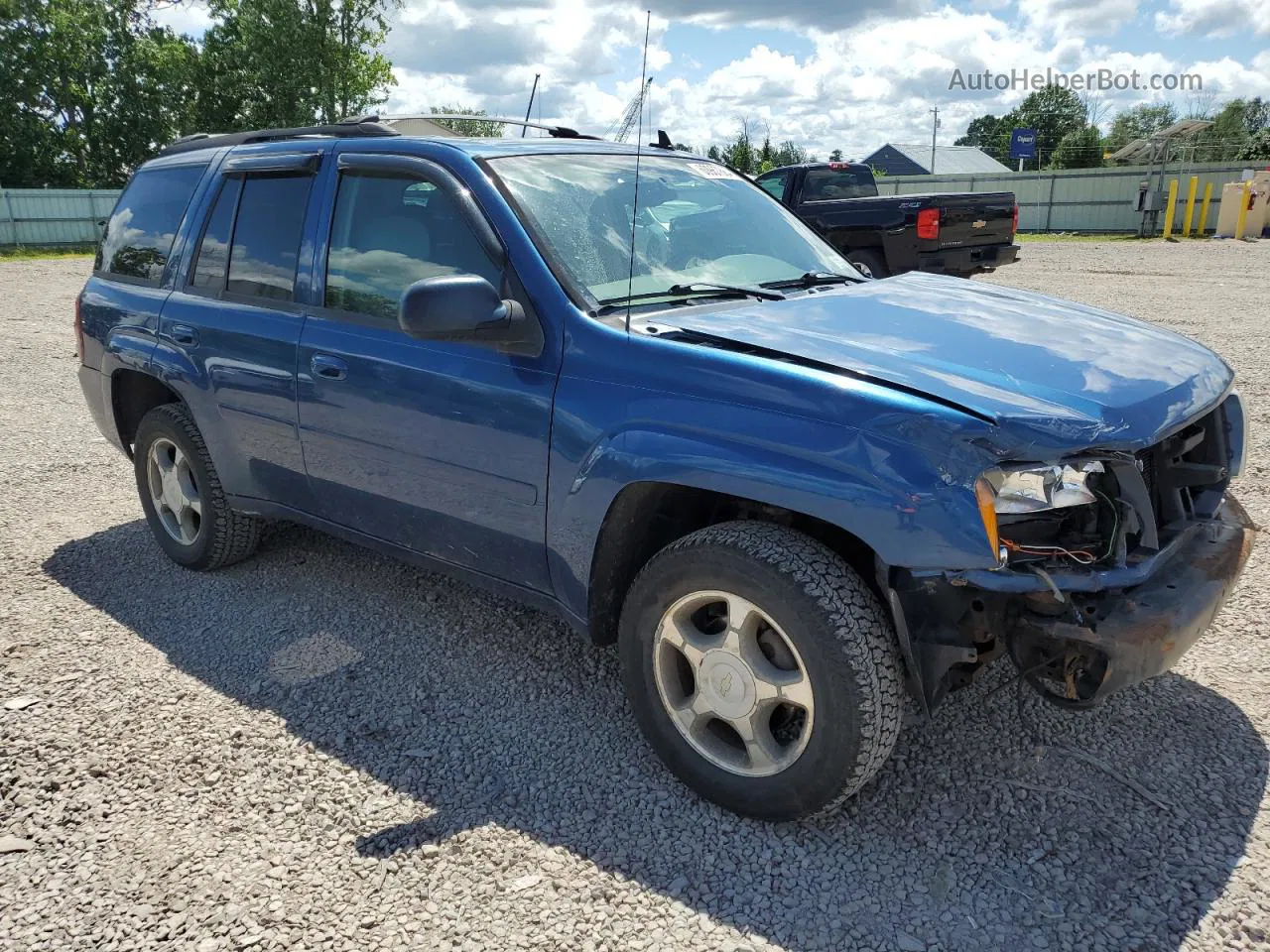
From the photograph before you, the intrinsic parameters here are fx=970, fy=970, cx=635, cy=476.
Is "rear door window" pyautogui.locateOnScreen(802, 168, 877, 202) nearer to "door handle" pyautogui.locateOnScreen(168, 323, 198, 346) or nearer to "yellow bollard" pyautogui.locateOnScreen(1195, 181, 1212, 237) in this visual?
"door handle" pyautogui.locateOnScreen(168, 323, 198, 346)

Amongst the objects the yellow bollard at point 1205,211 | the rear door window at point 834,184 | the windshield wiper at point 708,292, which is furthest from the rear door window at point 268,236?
the yellow bollard at point 1205,211

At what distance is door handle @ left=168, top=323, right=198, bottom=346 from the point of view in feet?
13.5

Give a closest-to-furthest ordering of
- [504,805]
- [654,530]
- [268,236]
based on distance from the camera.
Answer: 1. [504,805]
2. [654,530]
3. [268,236]

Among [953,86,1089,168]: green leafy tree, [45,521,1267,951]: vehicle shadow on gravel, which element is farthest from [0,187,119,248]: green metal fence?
[953,86,1089,168]: green leafy tree

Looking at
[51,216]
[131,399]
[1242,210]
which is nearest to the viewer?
[131,399]

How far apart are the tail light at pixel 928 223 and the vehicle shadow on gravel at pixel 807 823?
27.6 feet

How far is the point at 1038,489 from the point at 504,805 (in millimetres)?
1710

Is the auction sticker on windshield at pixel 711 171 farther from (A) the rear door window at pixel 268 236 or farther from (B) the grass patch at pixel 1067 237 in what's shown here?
(B) the grass patch at pixel 1067 237

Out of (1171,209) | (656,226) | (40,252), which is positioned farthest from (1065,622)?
(40,252)

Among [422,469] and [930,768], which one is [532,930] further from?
[422,469]

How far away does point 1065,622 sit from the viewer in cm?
234

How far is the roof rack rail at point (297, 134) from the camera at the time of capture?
3793mm

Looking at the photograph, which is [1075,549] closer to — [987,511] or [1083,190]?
[987,511]

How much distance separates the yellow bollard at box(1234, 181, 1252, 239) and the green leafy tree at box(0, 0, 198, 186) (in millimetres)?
37527
